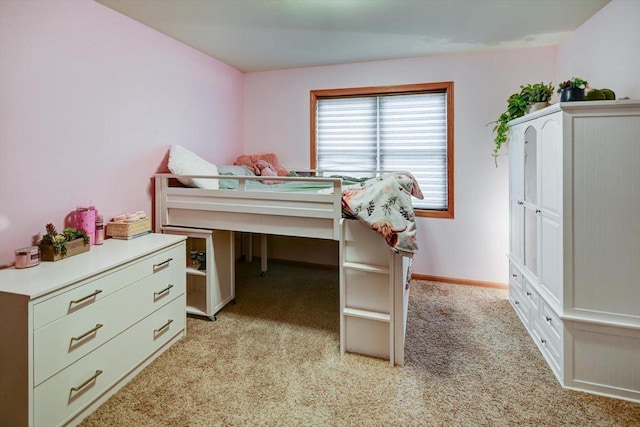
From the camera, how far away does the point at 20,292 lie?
1.30 m

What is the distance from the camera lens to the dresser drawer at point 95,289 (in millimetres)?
1340

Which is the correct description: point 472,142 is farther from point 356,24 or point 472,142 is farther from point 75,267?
point 75,267

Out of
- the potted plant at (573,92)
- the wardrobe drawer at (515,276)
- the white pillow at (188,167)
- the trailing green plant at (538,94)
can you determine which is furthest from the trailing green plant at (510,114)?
the white pillow at (188,167)

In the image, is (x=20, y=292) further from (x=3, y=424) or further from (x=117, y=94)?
(x=117, y=94)

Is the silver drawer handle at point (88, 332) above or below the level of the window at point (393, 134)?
below

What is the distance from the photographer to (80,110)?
79.7 inches

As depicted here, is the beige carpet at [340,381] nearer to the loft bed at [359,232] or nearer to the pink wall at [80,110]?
the loft bed at [359,232]

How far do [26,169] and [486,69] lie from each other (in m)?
3.58

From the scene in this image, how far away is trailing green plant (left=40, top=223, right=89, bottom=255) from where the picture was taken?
1.71 metres

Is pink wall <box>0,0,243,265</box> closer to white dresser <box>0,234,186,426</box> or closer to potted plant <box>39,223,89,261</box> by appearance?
potted plant <box>39,223,89,261</box>

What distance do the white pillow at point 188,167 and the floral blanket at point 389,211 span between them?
3.74 feet

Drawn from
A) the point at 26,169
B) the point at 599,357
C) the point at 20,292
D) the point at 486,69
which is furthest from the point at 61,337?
Result: the point at 486,69

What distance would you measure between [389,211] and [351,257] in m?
0.41

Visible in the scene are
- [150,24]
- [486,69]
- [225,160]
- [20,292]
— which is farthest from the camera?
[225,160]
